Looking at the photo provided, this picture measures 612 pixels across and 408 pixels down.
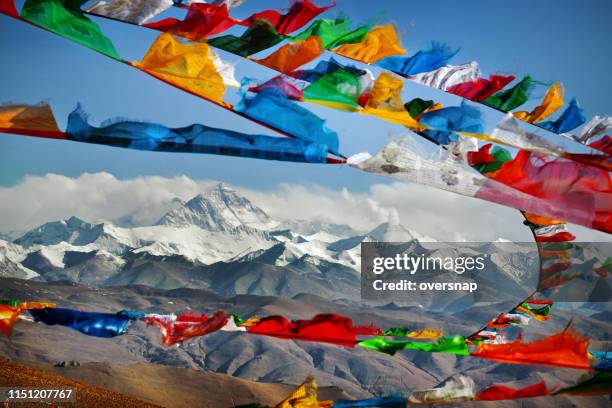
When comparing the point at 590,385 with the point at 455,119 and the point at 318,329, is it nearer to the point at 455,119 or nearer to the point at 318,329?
the point at 318,329

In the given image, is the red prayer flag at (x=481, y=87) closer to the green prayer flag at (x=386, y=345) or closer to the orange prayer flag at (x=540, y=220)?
the green prayer flag at (x=386, y=345)

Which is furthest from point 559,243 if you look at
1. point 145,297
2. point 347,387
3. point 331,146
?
point 145,297

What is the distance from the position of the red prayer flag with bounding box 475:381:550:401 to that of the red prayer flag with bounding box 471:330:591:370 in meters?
0.22

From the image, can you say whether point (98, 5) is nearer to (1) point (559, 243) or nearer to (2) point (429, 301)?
(1) point (559, 243)

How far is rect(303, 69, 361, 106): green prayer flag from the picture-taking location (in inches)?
209

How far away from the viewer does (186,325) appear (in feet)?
21.0

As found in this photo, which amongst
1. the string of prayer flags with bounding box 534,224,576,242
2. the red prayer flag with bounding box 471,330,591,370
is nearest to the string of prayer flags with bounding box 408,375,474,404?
the red prayer flag with bounding box 471,330,591,370

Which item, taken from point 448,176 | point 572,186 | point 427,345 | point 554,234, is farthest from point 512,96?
point 554,234

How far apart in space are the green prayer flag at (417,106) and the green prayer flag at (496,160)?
70cm

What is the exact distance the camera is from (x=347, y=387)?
83.6 m

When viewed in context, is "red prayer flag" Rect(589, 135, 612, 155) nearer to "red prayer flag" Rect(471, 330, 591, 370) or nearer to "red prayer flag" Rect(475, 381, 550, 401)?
"red prayer flag" Rect(471, 330, 591, 370)

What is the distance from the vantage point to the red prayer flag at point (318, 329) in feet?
20.5

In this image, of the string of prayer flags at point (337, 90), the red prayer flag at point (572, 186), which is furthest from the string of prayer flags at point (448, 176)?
the string of prayer flags at point (337, 90)

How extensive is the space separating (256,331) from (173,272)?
188 meters
